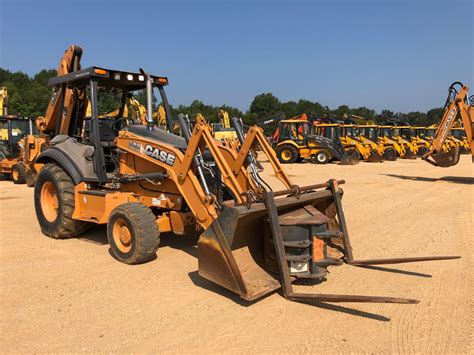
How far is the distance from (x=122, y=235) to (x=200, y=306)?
1.68 meters

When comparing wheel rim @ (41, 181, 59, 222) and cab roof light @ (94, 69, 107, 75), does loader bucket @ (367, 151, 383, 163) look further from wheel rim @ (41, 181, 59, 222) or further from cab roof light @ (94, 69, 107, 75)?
cab roof light @ (94, 69, 107, 75)

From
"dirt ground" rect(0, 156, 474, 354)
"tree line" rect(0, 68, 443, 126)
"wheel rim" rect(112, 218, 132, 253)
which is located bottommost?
"dirt ground" rect(0, 156, 474, 354)

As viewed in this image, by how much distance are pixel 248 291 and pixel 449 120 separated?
1195 cm

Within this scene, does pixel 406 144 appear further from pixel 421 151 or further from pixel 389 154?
pixel 389 154

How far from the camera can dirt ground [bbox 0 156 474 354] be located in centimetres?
327

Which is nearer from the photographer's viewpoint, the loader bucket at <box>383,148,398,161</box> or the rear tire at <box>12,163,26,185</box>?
the rear tire at <box>12,163,26,185</box>

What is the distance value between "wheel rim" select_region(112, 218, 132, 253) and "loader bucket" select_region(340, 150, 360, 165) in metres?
17.2

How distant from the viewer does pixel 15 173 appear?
13.9 metres

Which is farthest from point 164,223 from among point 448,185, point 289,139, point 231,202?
point 289,139

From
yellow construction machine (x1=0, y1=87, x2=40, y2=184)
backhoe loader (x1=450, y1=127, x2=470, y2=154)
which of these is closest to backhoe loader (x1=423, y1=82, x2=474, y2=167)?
yellow construction machine (x1=0, y1=87, x2=40, y2=184)

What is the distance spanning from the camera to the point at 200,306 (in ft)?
13.0

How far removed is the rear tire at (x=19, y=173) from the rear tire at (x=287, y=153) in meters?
13.0

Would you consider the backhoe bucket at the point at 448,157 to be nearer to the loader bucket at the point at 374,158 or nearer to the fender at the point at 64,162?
the loader bucket at the point at 374,158

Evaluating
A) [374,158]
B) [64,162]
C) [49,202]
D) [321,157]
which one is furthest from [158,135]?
[374,158]
